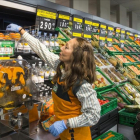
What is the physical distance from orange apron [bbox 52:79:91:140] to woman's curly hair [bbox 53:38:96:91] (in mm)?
100

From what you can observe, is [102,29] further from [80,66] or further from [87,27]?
[80,66]

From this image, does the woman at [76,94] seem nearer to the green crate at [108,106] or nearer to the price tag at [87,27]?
the green crate at [108,106]

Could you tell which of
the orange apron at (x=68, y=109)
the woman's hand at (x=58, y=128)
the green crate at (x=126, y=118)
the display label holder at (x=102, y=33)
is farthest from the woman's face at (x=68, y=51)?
the display label holder at (x=102, y=33)

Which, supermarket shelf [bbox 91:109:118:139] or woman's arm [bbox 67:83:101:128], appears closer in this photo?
woman's arm [bbox 67:83:101:128]

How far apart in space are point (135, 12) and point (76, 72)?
12.7 m

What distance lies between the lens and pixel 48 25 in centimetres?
276

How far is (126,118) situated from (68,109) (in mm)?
1982

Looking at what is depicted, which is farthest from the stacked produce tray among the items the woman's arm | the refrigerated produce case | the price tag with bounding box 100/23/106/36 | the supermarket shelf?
the woman's arm

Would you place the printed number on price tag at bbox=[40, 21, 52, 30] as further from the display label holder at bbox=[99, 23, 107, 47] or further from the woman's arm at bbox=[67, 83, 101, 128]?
the display label holder at bbox=[99, 23, 107, 47]

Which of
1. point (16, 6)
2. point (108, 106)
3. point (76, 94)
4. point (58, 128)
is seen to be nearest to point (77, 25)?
point (16, 6)

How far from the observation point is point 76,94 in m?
1.23

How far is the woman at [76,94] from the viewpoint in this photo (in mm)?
1185

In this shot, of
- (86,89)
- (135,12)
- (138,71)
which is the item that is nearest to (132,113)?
(86,89)

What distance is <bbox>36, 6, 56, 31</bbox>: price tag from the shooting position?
2.55 m
